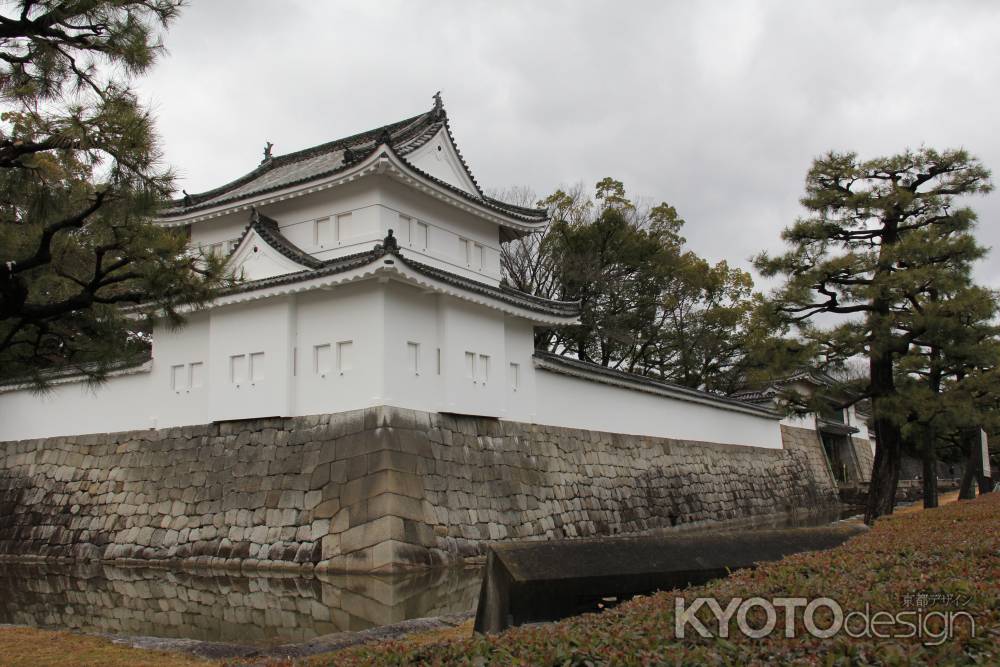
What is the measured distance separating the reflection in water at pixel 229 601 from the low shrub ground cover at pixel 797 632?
447cm

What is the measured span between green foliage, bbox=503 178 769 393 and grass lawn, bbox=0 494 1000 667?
23302 mm

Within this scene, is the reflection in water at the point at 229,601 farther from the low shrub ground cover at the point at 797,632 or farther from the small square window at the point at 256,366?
the low shrub ground cover at the point at 797,632

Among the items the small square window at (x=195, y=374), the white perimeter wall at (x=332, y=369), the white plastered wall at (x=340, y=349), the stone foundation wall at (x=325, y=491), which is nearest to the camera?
the stone foundation wall at (x=325, y=491)

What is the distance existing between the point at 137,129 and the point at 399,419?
7.44 m

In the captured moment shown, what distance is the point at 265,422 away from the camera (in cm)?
1402

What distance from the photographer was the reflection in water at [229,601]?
335 inches

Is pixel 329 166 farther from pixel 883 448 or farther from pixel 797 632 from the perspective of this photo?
pixel 797 632

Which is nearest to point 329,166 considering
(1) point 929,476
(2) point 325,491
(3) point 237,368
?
(3) point 237,368

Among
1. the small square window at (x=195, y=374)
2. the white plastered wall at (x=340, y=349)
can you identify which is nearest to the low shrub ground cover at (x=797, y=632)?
the white plastered wall at (x=340, y=349)

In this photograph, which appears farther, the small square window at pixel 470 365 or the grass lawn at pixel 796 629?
the small square window at pixel 470 365

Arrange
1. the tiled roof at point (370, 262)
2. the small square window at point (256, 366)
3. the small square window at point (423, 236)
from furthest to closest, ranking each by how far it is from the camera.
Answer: the small square window at point (423, 236) → the small square window at point (256, 366) → the tiled roof at point (370, 262)

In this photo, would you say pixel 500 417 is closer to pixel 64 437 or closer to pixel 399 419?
pixel 399 419

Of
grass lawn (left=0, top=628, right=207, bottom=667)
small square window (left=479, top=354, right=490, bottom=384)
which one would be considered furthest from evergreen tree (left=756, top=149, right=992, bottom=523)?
grass lawn (left=0, top=628, right=207, bottom=667)

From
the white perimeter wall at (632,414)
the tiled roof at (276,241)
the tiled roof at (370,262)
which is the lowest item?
the white perimeter wall at (632,414)
